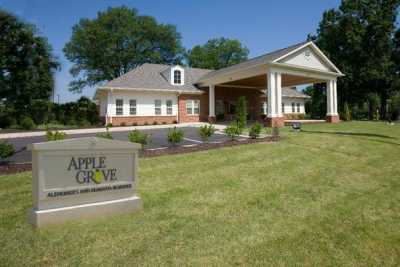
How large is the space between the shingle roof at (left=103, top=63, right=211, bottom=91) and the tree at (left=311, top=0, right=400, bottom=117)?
18.3 m

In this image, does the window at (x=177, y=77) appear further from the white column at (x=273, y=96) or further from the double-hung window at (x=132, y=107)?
the white column at (x=273, y=96)

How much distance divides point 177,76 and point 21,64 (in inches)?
684

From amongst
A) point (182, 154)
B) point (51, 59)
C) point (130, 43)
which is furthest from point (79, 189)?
point (130, 43)

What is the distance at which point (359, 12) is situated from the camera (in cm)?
3309

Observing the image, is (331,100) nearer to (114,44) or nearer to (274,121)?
(274,121)

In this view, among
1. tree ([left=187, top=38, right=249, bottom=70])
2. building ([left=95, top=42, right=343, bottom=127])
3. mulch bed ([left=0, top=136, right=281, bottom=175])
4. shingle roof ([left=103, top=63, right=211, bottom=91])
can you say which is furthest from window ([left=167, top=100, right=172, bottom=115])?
tree ([left=187, top=38, right=249, bottom=70])

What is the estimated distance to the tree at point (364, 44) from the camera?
31.5 metres

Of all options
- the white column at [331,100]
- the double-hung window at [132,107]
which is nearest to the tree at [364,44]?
the white column at [331,100]

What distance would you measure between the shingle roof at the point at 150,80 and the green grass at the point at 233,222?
16.9 metres


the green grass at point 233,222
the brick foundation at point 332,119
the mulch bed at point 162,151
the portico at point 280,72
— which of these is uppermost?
the portico at point 280,72

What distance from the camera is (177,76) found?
84.9 feet

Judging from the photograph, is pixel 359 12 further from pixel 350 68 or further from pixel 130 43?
pixel 130 43

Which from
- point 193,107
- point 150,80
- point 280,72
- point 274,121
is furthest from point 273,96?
point 150,80

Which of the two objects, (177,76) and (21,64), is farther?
(21,64)
